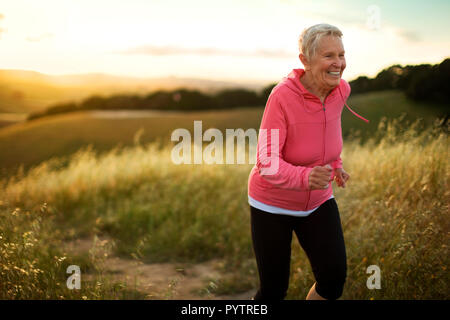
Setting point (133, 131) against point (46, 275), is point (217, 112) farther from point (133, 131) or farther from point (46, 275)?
point (46, 275)

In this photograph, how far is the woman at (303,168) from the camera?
221cm

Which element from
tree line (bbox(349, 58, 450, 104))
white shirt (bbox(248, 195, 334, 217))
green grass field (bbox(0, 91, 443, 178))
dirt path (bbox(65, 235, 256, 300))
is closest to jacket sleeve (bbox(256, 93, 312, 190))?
white shirt (bbox(248, 195, 334, 217))

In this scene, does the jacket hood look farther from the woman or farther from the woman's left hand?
the woman's left hand

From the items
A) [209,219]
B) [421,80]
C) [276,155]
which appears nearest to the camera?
[276,155]

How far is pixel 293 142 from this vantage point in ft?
7.51

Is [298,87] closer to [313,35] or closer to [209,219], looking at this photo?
[313,35]

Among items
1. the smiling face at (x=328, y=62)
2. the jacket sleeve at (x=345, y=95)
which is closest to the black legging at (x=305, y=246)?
the jacket sleeve at (x=345, y=95)

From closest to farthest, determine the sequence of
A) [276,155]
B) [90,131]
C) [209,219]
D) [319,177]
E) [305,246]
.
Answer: [319,177]
[276,155]
[305,246]
[209,219]
[90,131]

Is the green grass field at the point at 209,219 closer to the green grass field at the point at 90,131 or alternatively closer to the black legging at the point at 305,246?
the black legging at the point at 305,246

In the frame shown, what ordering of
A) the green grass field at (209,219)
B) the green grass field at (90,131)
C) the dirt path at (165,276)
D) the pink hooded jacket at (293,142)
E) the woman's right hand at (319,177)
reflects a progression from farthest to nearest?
the green grass field at (90,131)
the dirt path at (165,276)
the green grass field at (209,219)
the pink hooded jacket at (293,142)
the woman's right hand at (319,177)

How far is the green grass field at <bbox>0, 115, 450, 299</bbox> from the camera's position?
3.01 m

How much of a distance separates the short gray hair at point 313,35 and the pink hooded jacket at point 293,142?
0.56 ft

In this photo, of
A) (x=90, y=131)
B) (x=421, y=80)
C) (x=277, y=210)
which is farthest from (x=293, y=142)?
(x=90, y=131)

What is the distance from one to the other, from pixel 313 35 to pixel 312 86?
0.30 m
